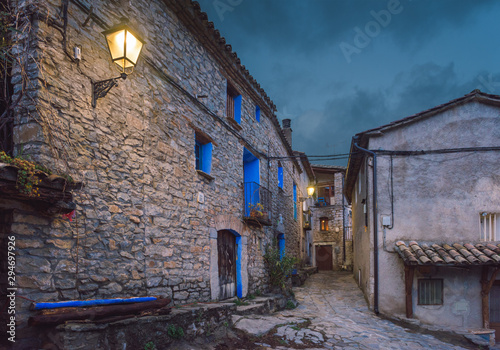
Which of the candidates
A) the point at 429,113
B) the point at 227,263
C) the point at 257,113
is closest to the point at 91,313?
the point at 227,263

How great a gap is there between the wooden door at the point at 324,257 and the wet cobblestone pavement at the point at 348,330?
1292cm

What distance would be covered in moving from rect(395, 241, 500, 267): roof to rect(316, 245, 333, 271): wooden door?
1533cm

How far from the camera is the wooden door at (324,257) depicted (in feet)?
76.2

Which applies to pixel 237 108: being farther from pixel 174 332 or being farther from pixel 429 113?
pixel 174 332

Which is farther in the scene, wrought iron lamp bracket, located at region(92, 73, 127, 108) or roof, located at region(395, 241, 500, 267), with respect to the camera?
roof, located at region(395, 241, 500, 267)

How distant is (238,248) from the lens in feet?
27.6

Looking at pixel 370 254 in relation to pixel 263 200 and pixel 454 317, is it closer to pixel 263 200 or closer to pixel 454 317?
pixel 454 317

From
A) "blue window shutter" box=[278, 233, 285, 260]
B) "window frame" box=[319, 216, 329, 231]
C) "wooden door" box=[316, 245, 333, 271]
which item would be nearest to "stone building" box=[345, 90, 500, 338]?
"blue window shutter" box=[278, 233, 285, 260]

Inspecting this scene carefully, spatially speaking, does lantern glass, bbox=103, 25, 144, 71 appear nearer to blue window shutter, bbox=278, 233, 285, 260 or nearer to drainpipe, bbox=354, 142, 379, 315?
drainpipe, bbox=354, 142, 379, 315

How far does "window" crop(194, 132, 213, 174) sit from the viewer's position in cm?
738

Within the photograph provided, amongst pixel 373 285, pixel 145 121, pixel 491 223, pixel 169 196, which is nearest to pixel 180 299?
pixel 169 196

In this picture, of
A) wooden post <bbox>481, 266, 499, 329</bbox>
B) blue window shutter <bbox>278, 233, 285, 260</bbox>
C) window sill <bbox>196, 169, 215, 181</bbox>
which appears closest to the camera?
window sill <bbox>196, 169, 215, 181</bbox>

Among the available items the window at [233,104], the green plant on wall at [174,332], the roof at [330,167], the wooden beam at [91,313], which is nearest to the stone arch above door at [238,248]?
the green plant on wall at [174,332]

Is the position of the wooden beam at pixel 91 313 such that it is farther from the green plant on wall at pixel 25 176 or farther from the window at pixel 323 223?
the window at pixel 323 223
